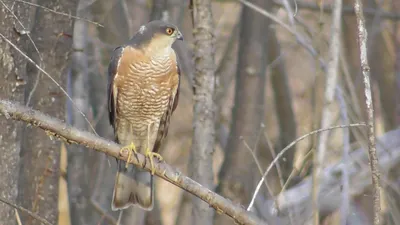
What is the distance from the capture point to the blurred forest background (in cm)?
378

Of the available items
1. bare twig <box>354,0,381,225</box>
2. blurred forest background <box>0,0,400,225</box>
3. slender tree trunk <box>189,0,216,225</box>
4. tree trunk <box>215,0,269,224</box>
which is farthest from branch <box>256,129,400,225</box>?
bare twig <box>354,0,381,225</box>

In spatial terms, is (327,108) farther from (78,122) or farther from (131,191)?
(78,122)

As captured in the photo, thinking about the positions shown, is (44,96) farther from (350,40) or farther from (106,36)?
(350,40)

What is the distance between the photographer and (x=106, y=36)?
7.85 m

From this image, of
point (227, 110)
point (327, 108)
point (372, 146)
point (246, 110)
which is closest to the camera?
point (372, 146)

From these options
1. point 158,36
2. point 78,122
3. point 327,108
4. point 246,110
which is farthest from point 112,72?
point 246,110

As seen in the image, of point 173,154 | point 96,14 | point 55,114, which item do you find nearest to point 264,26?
point 96,14

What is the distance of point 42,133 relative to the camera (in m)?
4.58

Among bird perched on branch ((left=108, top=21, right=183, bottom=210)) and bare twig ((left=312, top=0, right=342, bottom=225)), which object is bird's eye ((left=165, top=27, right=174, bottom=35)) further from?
bare twig ((left=312, top=0, right=342, bottom=225))

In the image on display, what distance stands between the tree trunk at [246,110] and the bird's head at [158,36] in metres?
2.00

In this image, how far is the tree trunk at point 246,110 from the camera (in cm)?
656

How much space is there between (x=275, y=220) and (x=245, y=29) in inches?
92.7

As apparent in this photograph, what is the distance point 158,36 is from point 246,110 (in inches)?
86.9

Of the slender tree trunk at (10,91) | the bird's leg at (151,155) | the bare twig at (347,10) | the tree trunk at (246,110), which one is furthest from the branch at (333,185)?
the slender tree trunk at (10,91)
